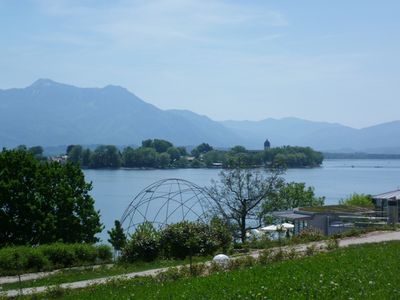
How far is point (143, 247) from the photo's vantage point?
19.7m

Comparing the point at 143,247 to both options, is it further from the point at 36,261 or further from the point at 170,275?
Result: the point at 170,275

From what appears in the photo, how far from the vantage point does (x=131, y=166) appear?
460 feet

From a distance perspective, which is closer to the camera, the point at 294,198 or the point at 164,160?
the point at 294,198

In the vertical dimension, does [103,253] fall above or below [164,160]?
below

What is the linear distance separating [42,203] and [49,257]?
9341 mm

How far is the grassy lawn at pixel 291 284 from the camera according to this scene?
8.75 metres

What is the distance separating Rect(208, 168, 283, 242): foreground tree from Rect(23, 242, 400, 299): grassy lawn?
26935mm

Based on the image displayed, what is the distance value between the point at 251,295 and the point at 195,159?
134676 millimetres

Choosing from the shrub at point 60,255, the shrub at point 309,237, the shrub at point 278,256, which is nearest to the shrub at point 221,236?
the shrub at point 309,237

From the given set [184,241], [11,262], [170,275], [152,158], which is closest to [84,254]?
[11,262]

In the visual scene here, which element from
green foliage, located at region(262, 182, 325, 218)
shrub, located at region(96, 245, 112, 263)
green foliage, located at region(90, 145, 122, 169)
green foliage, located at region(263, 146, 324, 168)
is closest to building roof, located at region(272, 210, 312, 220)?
green foliage, located at region(262, 182, 325, 218)

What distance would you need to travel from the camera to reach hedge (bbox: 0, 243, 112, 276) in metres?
19.0

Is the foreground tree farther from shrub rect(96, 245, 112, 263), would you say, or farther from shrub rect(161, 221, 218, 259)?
shrub rect(161, 221, 218, 259)

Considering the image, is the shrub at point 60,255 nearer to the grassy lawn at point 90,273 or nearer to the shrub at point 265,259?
the grassy lawn at point 90,273
